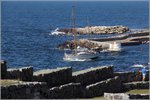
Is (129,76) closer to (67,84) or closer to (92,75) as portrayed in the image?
(92,75)

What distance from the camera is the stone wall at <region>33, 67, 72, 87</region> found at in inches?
899

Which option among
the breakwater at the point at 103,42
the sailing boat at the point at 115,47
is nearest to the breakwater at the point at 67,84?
the sailing boat at the point at 115,47

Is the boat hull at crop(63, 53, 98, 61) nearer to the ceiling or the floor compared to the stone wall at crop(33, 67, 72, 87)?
nearer to the floor

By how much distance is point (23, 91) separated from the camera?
56.9ft

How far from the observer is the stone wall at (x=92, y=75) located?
83.7 ft

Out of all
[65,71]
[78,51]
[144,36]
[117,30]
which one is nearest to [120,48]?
[78,51]

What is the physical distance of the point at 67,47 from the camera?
104000mm

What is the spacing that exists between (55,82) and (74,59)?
63.6m

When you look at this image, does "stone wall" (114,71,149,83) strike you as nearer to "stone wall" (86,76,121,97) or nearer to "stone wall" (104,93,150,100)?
"stone wall" (86,76,121,97)

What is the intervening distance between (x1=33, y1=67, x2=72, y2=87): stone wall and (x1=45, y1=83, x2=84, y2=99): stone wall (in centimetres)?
129

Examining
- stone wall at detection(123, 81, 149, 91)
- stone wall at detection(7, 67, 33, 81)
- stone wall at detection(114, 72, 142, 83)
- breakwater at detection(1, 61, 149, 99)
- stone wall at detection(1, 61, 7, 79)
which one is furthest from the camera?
stone wall at detection(114, 72, 142, 83)

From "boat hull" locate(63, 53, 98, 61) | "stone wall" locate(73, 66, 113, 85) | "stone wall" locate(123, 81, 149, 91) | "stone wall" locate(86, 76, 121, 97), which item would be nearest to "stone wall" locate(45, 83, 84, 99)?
"stone wall" locate(86, 76, 121, 97)

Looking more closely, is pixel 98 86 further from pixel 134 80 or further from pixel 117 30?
pixel 117 30

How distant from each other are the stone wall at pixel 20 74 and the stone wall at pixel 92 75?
337 cm
